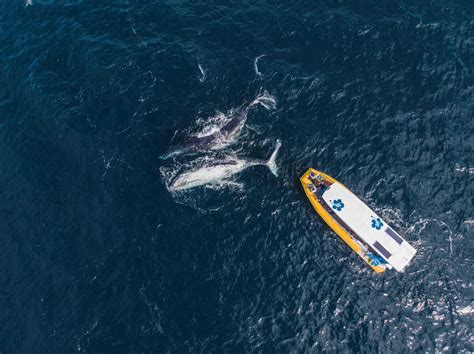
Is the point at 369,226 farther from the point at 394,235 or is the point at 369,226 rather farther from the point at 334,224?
the point at 334,224

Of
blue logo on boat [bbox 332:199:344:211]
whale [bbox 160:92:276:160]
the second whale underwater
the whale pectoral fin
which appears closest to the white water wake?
the second whale underwater

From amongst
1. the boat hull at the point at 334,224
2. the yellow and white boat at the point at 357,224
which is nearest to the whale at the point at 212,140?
the boat hull at the point at 334,224

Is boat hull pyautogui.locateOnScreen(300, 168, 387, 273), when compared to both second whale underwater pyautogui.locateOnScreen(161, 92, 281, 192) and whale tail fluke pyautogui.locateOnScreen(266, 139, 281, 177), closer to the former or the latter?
whale tail fluke pyautogui.locateOnScreen(266, 139, 281, 177)

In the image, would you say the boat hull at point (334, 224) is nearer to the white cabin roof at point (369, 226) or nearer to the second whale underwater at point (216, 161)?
the white cabin roof at point (369, 226)

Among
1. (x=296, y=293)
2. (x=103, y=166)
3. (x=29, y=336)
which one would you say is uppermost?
(x=103, y=166)

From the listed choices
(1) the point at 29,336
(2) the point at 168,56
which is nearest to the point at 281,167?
(2) the point at 168,56

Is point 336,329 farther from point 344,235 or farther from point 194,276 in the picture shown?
point 194,276
